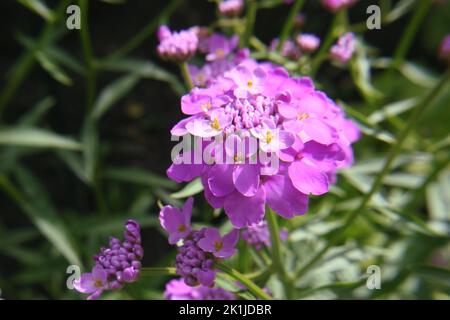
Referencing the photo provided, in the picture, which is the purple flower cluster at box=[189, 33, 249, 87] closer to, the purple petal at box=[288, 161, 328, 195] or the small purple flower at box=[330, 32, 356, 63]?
the small purple flower at box=[330, 32, 356, 63]

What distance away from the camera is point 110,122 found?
7.89 ft

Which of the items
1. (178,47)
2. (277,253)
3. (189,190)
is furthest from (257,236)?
(178,47)

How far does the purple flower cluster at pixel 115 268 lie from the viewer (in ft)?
3.53

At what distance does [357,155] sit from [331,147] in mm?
1175

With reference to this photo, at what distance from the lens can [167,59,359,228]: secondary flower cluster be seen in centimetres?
104

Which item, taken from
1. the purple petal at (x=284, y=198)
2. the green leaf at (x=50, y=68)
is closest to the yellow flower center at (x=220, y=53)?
the green leaf at (x=50, y=68)

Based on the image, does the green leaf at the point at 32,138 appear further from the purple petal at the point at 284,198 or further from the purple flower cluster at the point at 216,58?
the purple petal at the point at 284,198

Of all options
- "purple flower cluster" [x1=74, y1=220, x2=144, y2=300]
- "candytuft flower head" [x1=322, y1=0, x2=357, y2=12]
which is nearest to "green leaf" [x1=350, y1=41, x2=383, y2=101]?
"candytuft flower head" [x1=322, y1=0, x2=357, y2=12]

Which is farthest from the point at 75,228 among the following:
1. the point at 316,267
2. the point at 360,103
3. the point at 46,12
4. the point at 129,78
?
the point at 360,103

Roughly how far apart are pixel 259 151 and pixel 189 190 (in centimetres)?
25

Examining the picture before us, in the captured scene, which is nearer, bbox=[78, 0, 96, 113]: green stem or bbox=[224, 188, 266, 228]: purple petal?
bbox=[224, 188, 266, 228]: purple petal

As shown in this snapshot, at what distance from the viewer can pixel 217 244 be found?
110 cm

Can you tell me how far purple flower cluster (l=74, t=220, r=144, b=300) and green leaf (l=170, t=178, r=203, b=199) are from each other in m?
0.15

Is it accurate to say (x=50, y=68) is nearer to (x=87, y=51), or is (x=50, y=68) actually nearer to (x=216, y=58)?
(x=87, y=51)
